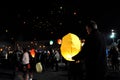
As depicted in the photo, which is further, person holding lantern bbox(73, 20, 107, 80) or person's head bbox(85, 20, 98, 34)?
person's head bbox(85, 20, 98, 34)

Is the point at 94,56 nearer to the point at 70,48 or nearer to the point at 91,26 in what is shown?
the point at 91,26

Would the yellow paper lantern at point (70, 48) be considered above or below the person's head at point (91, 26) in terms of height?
below

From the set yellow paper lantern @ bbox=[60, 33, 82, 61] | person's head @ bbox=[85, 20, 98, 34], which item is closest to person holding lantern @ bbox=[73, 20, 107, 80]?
person's head @ bbox=[85, 20, 98, 34]

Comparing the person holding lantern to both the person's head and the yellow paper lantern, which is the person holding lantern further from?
the yellow paper lantern

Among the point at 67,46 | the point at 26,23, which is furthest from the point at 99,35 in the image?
the point at 26,23

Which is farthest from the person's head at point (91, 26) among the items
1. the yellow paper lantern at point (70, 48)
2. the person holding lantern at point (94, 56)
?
the yellow paper lantern at point (70, 48)

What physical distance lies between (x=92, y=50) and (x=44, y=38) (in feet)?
216

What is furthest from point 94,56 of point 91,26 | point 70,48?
point 70,48

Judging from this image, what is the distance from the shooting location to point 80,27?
56.1 m

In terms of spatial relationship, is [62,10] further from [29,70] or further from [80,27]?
[29,70]

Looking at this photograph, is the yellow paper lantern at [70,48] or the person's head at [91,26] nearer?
the person's head at [91,26]

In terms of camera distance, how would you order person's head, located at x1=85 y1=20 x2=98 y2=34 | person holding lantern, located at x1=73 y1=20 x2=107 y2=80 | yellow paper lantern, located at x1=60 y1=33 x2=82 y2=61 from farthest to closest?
yellow paper lantern, located at x1=60 y1=33 x2=82 y2=61
person's head, located at x1=85 y1=20 x2=98 y2=34
person holding lantern, located at x1=73 y1=20 x2=107 y2=80

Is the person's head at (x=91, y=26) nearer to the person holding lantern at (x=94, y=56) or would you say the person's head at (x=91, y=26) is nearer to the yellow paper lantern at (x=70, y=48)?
the person holding lantern at (x=94, y=56)

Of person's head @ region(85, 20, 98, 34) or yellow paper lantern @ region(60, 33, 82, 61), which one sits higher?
person's head @ region(85, 20, 98, 34)
